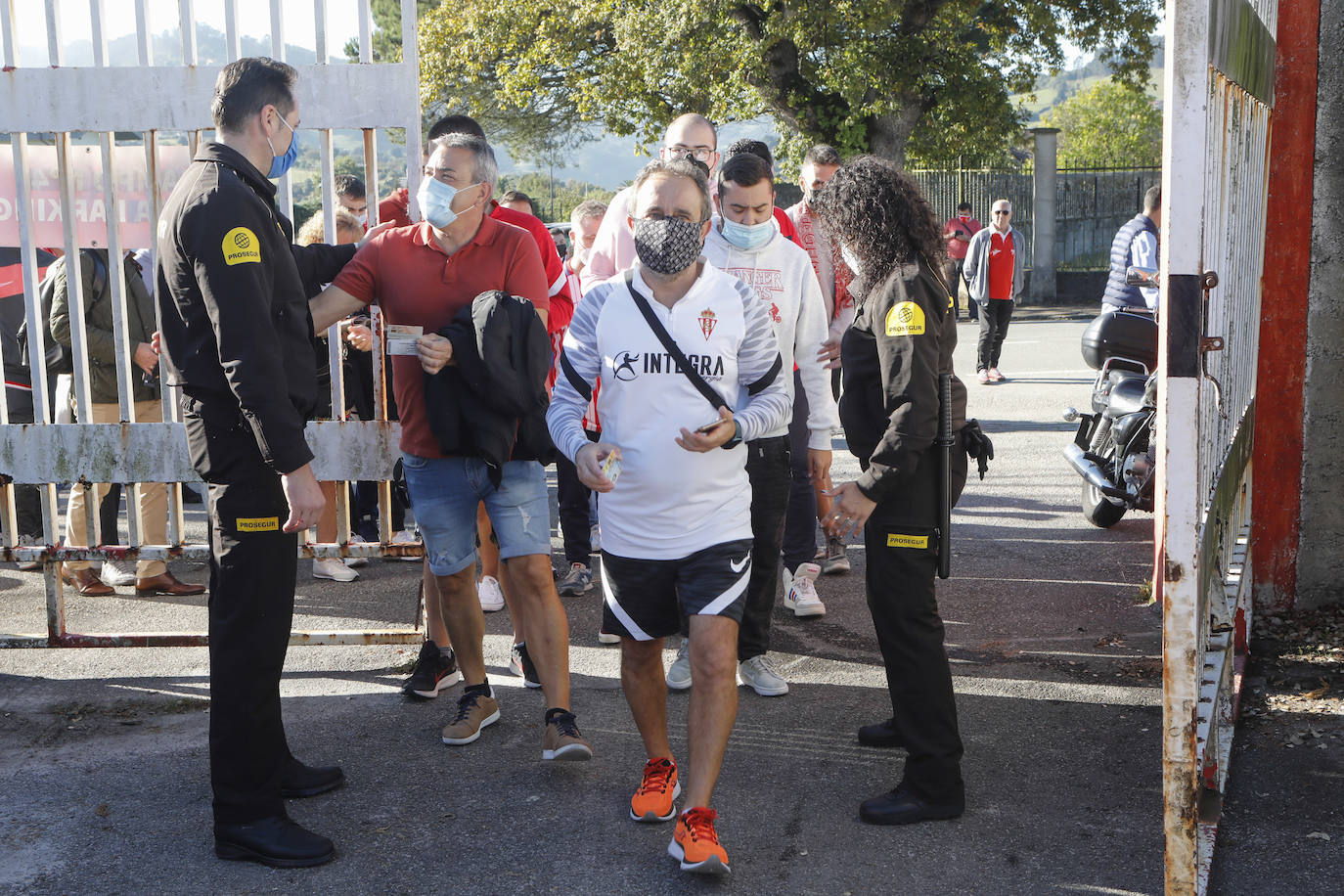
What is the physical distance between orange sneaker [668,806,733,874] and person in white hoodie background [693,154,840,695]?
136 cm

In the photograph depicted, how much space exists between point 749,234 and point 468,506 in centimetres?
141

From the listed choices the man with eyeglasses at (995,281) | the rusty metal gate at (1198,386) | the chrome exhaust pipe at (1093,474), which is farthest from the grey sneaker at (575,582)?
the man with eyeglasses at (995,281)

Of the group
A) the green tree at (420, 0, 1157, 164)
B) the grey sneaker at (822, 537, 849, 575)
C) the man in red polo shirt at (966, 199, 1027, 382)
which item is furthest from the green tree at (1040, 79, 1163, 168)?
the grey sneaker at (822, 537, 849, 575)

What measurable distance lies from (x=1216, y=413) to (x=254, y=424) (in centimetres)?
262

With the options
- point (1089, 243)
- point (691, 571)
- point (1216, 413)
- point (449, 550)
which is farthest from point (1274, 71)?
point (1089, 243)

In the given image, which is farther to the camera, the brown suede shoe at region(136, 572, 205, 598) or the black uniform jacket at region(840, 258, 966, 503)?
the brown suede shoe at region(136, 572, 205, 598)

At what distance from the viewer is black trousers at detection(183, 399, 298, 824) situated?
145 inches

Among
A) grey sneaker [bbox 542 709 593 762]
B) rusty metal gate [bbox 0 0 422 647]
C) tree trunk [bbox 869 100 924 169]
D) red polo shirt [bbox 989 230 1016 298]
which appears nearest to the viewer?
grey sneaker [bbox 542 709 593 762]

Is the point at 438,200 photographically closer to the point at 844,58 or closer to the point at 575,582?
the point at 575,582

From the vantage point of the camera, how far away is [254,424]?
3.55 m

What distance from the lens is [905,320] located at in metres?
3.69

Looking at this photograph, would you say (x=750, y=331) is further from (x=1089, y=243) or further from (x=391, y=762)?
(x=1089, y=243)

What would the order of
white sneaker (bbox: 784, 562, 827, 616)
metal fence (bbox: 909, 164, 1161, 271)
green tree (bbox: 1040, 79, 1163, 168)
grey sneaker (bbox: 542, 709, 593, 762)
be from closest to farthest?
grey sneaker (bbox: 542, 709, 593, 762), white sneaker (bbox: 784, 562, 827, 616), metal fence (bbox: 909, 164, 1161, 271), green tree (bbox: 1040, 79, 1163, 168)

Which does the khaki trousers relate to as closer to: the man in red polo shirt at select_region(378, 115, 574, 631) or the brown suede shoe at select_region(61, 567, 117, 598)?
the brown suede shoe at select_region(61, 567, 117, 598)
